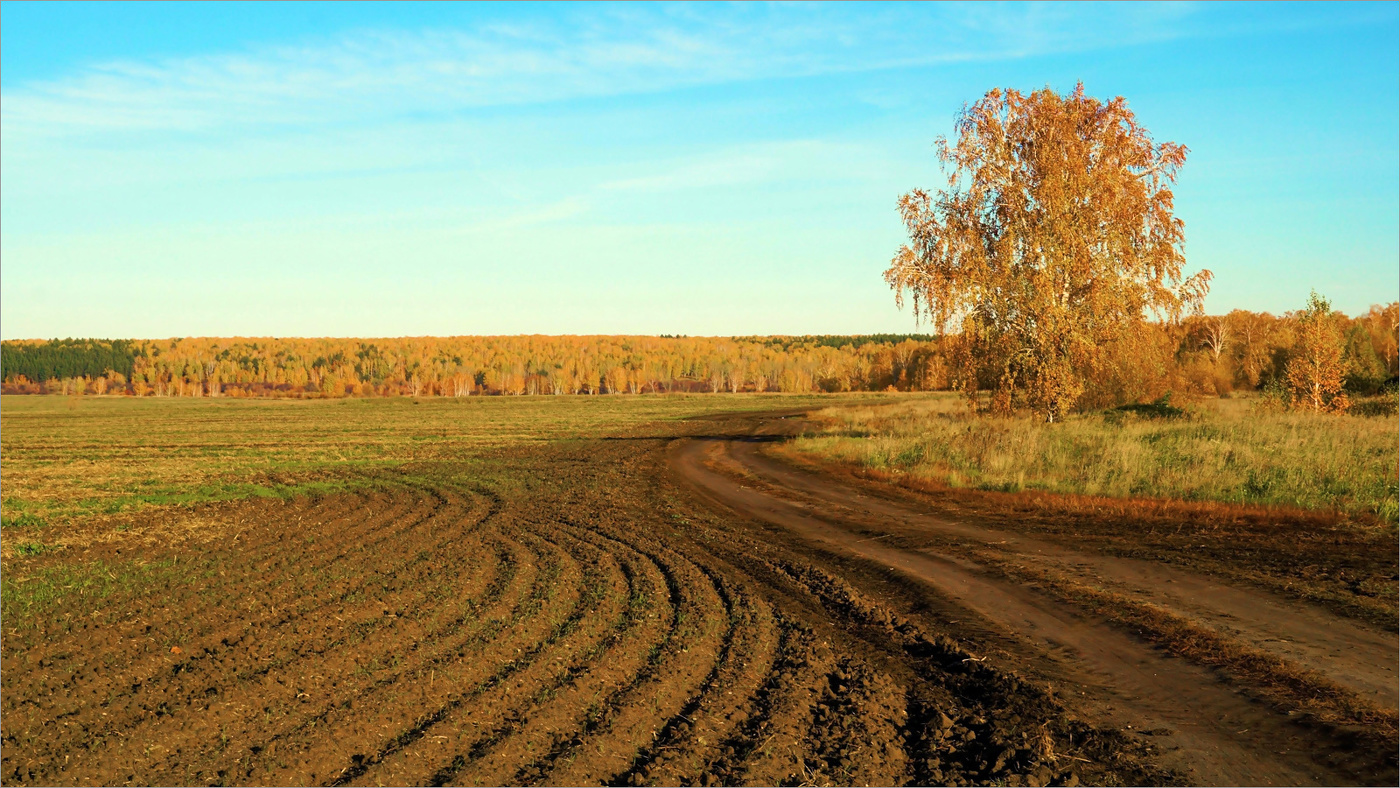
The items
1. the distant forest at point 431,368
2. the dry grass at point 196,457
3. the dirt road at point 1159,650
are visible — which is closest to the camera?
the dirt road at point 1159,650

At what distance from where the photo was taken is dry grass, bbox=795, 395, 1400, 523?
1512cm

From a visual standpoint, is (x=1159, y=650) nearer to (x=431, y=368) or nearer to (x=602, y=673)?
(x=602, y=673)

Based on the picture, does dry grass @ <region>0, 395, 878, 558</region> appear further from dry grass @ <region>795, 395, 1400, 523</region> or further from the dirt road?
dry grass @ <region>795, 395, 1400, 523</region>

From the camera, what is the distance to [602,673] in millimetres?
7082

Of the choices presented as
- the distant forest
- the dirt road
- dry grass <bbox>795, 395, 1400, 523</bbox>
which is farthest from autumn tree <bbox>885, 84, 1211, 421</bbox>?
the distant forest

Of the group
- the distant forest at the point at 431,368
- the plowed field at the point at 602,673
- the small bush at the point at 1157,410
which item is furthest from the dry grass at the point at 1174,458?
the distant forest at the point at 431,368

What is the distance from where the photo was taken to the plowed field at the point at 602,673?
551cm

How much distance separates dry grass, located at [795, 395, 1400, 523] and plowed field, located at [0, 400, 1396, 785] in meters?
6.51

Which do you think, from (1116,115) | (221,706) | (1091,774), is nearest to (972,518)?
(1091,774)

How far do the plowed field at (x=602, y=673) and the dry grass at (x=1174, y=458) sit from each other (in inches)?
256

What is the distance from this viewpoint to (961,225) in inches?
1073

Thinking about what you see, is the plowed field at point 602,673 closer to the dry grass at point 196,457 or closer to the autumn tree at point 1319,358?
the dry grass at point 196,457

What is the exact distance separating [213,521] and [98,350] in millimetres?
197915

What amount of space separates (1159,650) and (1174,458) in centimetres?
1269
